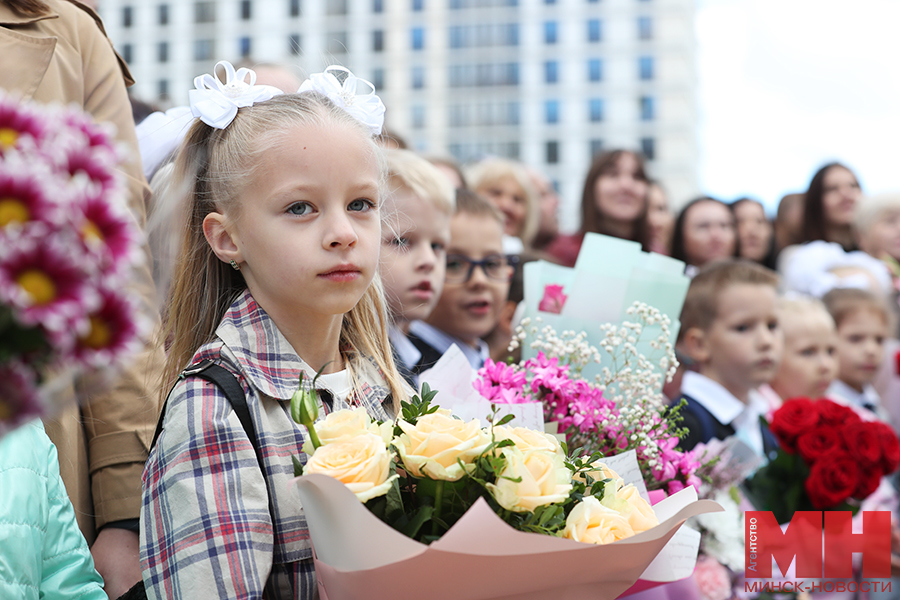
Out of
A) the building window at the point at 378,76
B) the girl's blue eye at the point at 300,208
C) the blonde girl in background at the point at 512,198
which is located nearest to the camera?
the girl's blue eye at the point at 300,208

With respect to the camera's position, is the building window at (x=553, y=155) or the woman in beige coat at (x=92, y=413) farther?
the building window at (x=553, y=155)

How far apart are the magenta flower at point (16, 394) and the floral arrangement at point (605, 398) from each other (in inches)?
49.7

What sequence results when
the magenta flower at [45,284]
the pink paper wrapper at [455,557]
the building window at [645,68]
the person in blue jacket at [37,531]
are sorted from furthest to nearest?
the building window at [645,68]
the person in blue jacket at [37,531]
the pink paper wrapper at [455,557]
the magenta flower at [45,284]

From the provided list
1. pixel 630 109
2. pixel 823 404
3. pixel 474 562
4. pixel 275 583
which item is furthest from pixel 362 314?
pixel 630 109

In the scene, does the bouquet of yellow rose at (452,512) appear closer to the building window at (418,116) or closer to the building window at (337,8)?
the building window at (418,116)

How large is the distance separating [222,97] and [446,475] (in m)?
1.03

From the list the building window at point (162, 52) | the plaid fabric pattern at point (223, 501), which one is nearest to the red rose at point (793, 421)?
the plaid fabric pattern at point (223, 501)

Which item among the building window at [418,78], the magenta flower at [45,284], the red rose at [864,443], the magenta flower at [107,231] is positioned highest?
the building window at [418,78]

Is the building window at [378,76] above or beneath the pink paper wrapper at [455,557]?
above

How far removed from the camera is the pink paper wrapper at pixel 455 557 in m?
1.28

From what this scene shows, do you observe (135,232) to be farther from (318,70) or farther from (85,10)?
(85,10)

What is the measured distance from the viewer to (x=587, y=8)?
5738 cm

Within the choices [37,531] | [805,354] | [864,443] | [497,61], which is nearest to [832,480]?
[864,443]

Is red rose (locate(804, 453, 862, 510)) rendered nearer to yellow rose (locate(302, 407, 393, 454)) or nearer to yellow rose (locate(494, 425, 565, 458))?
yellow rose (locate(494, 425, 565, 458))
